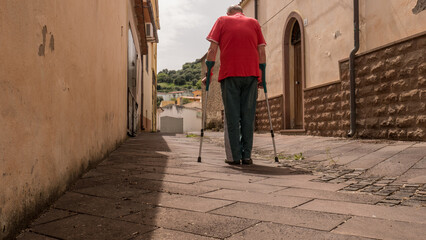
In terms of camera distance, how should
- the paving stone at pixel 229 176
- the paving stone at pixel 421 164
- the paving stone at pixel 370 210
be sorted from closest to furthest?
1. the paving stone at pixel 370 210
2. the paving stone at pixel 229 176
3. the paving stone at pixel 421 164

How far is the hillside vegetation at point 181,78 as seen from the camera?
298 feet

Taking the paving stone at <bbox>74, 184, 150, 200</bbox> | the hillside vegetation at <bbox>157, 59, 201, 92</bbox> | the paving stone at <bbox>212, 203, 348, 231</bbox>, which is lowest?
the paving stone at <bbox>212, 203, 348, 231</bbox>

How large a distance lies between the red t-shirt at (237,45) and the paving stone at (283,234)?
2.42m

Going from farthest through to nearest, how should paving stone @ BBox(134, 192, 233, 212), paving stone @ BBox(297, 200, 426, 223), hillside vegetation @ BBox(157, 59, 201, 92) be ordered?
hillside vegetation @ BBox(157, 59, 201, 92)
paving stone @ BBox(134, 192, 233, 212)
paving stone @ BBox(297, 200, 426, 223)

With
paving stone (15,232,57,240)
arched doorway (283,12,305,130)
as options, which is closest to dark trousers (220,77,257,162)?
paving stone (15,232,57,240)

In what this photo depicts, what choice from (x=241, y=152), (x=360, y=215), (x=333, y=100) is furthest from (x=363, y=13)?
(x=360, y=215)

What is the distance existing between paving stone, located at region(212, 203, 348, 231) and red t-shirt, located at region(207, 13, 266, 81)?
6.88 feet

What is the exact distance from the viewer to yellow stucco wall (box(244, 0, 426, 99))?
211 inches

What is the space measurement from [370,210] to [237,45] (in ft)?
A: 7.87

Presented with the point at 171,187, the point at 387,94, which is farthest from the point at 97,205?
the point at 387,94

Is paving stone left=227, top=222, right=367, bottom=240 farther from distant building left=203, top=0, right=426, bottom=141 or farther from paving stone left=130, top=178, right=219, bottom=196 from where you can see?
distant building left=203, top=0, right=426, bottom=141

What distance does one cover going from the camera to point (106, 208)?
1.88m

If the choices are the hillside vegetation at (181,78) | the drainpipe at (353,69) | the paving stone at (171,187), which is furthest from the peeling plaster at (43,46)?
the hillside vegetation at (181,78)

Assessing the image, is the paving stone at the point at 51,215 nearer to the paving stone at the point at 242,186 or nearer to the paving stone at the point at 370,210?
the paving stone at the point at 242,186
